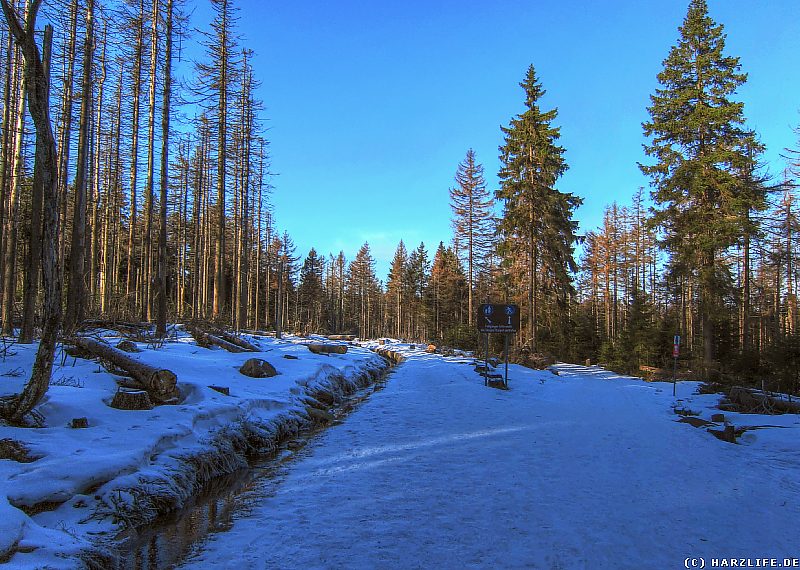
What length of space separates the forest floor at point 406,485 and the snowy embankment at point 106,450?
23 mm

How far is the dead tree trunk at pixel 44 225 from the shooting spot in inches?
208

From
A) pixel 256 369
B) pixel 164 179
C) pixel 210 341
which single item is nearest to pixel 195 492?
pixel 256 369

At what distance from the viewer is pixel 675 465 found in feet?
21.2

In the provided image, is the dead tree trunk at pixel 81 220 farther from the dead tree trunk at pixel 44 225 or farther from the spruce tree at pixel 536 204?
the spruce tree at pixel 536 204

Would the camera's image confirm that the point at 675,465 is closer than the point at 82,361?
Yes

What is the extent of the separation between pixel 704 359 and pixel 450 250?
38.6m

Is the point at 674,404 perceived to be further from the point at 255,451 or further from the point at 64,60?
the point at 64,60

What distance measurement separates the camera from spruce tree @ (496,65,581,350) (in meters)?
27.2

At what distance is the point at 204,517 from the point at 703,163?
2456 cm

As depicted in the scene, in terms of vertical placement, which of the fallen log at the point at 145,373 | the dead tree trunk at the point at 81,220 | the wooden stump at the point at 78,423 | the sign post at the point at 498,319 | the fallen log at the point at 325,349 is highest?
the dead tree trunk at the point at 81,220

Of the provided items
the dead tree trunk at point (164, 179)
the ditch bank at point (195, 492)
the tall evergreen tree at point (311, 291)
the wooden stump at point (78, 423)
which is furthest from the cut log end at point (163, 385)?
the tall evergreen tree at point (311, 291)

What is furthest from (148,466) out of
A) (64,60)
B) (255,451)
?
(64,60)

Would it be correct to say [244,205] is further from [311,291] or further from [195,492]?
[311,291]

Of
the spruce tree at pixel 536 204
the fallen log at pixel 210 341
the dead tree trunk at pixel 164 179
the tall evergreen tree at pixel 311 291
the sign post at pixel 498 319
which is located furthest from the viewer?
the tall evergreen tree at pixel 311 291
